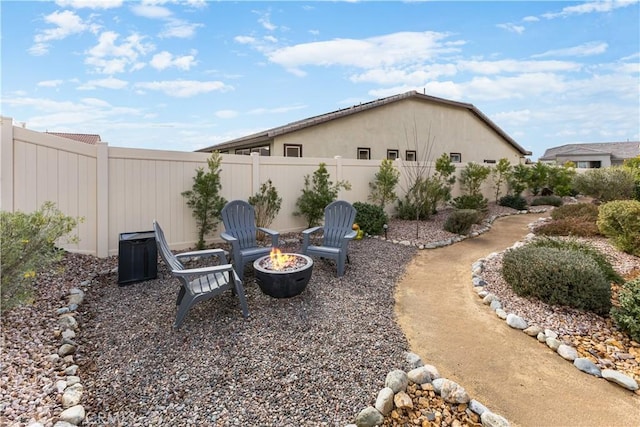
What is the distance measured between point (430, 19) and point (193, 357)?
28.4ft

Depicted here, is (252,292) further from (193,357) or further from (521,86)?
(521,86)

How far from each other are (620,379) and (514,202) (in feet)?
35.3

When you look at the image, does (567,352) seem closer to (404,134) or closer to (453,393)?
(453,393)

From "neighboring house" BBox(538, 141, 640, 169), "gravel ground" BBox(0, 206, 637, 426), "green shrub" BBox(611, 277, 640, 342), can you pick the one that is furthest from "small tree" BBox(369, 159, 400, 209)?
"neighboring house" BBox(538, 141, 640, 169)

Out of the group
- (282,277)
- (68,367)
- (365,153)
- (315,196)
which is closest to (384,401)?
(282,277)

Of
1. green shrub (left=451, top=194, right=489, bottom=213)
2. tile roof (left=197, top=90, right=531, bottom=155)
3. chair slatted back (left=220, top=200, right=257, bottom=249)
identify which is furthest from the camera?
tile roof (left=197, top=90, right=531, bottom=155)

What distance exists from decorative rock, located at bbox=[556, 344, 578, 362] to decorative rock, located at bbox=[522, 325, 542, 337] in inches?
10.4

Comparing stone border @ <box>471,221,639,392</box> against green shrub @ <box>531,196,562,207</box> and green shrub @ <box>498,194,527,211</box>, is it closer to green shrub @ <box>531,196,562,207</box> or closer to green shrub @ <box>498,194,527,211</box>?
green shrub @ <box>498,194,527,211</box>

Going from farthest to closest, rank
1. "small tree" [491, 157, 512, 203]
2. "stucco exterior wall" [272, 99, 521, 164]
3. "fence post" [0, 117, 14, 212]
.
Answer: "small tree" [491, 157, 512, 203]
"stucco exterior wall" [272, 99, 521, 164]
"fence post" [0, 117, 14, 212]

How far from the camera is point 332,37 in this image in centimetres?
827

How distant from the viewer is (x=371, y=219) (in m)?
7.16

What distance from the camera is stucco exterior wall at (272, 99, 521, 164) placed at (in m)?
10.8

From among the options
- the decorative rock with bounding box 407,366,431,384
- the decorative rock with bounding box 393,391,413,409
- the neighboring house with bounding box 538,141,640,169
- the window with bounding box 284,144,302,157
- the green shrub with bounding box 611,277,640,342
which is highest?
the neighboring house with bounding box 538,141,640,169

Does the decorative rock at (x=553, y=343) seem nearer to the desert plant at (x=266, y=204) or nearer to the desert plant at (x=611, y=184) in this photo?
the desert plant at (x=266, y=204)
